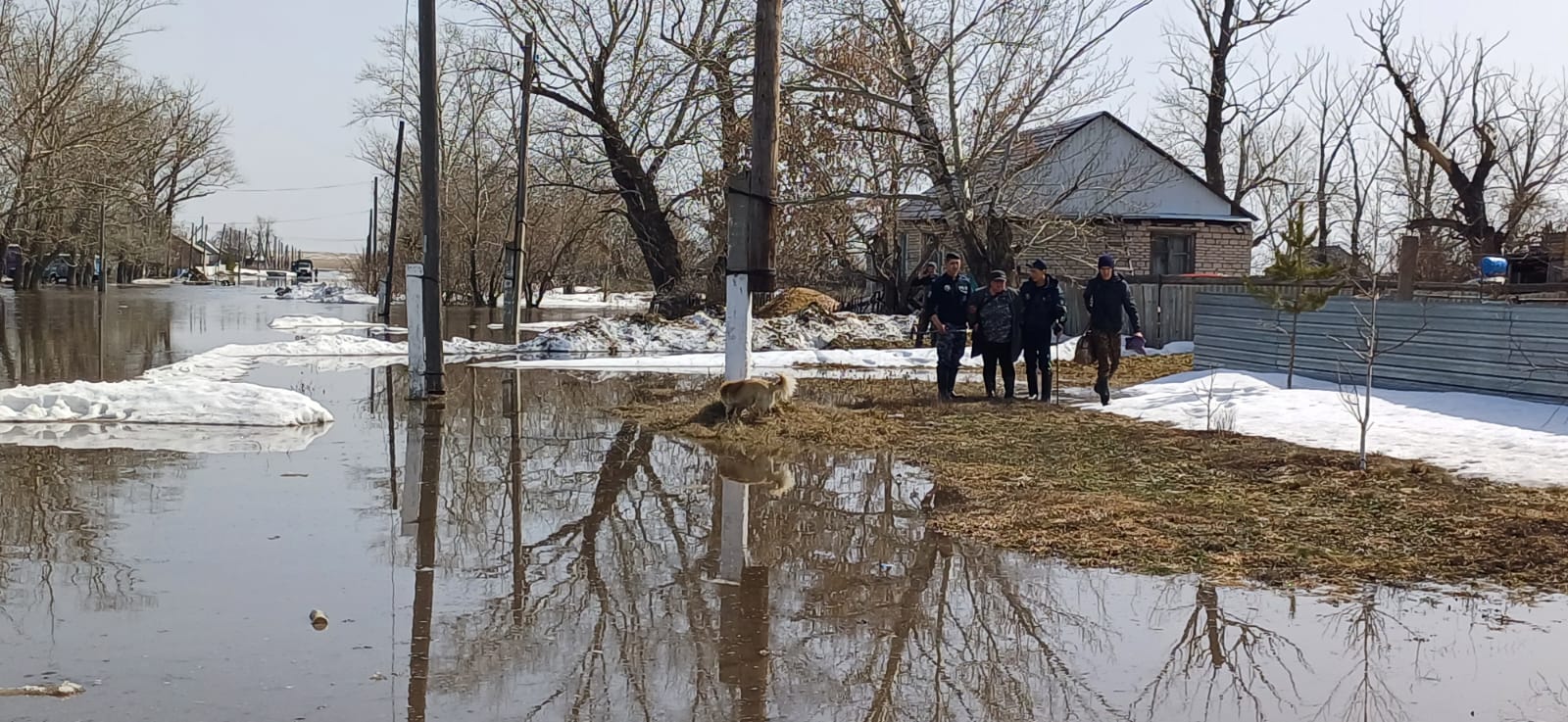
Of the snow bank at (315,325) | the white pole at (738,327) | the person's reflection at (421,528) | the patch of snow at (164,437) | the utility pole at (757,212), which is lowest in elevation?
the person's reflection at (421,528)

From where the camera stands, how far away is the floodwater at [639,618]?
4488 millimetres

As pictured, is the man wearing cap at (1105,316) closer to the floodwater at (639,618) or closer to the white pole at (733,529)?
the floodwater at (639,618)

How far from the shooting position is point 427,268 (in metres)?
13.9

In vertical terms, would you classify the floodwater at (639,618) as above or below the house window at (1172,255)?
below

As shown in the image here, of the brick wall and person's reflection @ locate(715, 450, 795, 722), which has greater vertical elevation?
the brick wall

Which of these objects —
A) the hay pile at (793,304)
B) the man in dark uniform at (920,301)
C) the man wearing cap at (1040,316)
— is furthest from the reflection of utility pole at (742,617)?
the hay pile at (793,304)

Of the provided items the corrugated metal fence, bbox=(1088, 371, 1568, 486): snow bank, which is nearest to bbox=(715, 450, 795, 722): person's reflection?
bbox=(1088, 371, 1568, 486): snow bank

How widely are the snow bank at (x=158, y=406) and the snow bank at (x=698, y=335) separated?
34.0 feet

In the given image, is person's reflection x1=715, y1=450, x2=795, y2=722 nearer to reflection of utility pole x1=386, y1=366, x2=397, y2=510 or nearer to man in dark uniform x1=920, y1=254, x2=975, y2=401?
reflection of utility pole x1=386, y1=366, x2=397, y2=510

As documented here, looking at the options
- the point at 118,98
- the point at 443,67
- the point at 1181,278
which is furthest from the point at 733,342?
the point at 118,98

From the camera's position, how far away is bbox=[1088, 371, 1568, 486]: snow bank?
9484 mm

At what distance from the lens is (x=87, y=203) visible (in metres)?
53.4

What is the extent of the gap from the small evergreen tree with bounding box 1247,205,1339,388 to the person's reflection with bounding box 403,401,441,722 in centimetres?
948

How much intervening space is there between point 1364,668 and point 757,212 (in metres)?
8.22
